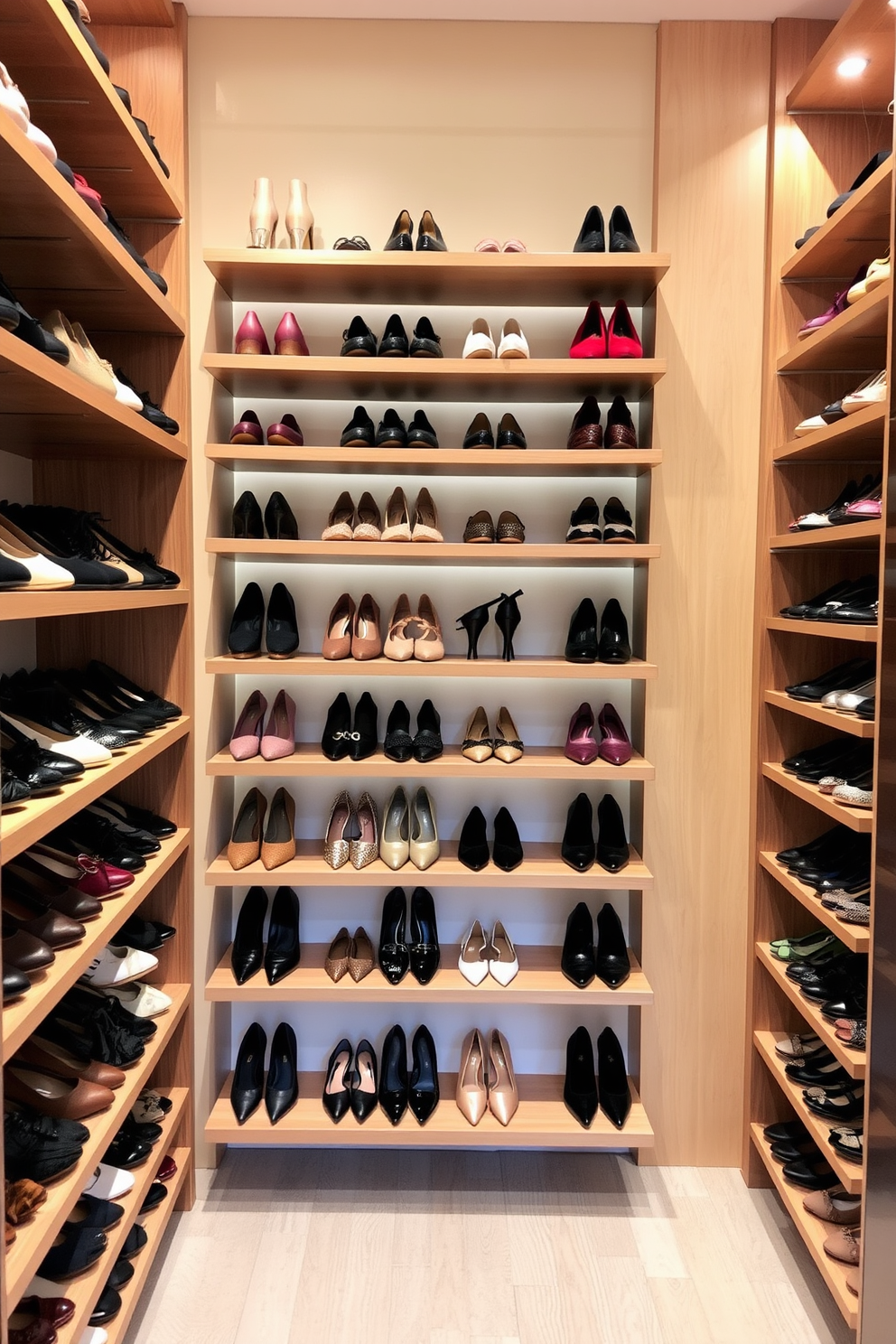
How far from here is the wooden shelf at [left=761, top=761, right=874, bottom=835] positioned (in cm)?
180

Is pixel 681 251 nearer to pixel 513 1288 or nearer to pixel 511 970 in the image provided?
pixel 511 970

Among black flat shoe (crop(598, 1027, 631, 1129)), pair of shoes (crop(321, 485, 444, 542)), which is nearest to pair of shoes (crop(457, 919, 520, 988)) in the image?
black flat shoe (crop(598, 1027, 631, 1129))

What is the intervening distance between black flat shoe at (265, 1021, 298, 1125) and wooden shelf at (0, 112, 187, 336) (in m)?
1.99

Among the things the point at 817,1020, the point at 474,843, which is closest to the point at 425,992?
the point at 474,843

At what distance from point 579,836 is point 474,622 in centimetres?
68

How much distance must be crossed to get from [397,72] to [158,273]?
905 mm

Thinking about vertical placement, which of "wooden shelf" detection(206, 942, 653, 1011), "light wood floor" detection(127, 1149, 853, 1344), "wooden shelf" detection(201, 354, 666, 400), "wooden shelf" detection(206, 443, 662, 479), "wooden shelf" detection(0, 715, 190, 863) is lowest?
"light wood floor" detection(127, 1149, 853, 1344)

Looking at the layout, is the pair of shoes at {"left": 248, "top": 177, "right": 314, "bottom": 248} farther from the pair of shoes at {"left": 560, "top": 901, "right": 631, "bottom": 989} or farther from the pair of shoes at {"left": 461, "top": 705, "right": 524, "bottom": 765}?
the pair of shoes at {"left": 560, "top": 901, "right": 631, "bottom": 989}

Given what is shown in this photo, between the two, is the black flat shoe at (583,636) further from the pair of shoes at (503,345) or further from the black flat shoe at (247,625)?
the black flat shoe at (247,625)

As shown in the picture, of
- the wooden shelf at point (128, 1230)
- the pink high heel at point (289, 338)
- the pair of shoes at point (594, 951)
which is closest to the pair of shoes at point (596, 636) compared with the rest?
the pair of shoes at point (594, 951)

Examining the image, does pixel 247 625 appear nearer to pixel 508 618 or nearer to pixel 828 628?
pixel 508 618

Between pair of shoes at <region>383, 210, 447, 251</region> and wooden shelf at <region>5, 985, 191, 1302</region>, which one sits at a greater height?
pair of shoes at <region>383, 210, 447, 251</region>

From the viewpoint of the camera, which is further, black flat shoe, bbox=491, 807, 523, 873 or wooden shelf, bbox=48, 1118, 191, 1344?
black flat shoe, bbox=491, 807, 523, 873

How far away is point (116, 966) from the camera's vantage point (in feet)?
6.87
